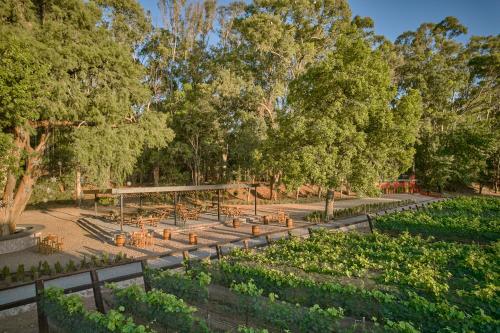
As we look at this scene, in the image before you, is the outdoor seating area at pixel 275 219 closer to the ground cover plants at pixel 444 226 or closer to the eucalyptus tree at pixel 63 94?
the ground cover plants at pixel 444 226

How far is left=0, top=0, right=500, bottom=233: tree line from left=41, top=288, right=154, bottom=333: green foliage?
10.1 metres

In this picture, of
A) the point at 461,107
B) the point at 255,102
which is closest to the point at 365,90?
the point at 255,102

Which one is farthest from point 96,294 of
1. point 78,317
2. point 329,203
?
point 329,203

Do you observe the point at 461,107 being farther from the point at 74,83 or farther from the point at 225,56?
the point at 74,83

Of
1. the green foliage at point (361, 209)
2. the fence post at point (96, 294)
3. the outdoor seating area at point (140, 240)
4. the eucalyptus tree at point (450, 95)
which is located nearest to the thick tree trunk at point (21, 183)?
the outdoor seating area at point (140, 240)

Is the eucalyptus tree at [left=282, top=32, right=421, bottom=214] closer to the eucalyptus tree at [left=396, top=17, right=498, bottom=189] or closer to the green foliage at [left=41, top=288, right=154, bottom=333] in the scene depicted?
the green foliage at [left=41, top=288, right=154, bottom=333]

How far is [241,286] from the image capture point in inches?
279

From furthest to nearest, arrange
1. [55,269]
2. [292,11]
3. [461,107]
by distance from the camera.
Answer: [461,107], [292,11], [55,269]

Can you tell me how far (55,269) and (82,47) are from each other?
10.6 meters

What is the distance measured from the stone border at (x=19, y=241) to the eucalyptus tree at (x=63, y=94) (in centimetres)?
95

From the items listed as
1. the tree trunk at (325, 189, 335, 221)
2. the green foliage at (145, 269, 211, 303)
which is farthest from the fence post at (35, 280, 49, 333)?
the tree trunk at (325, 189, 335, 221)

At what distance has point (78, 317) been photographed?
622 cm

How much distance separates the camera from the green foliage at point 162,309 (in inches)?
237

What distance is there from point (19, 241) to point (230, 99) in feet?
71.8
